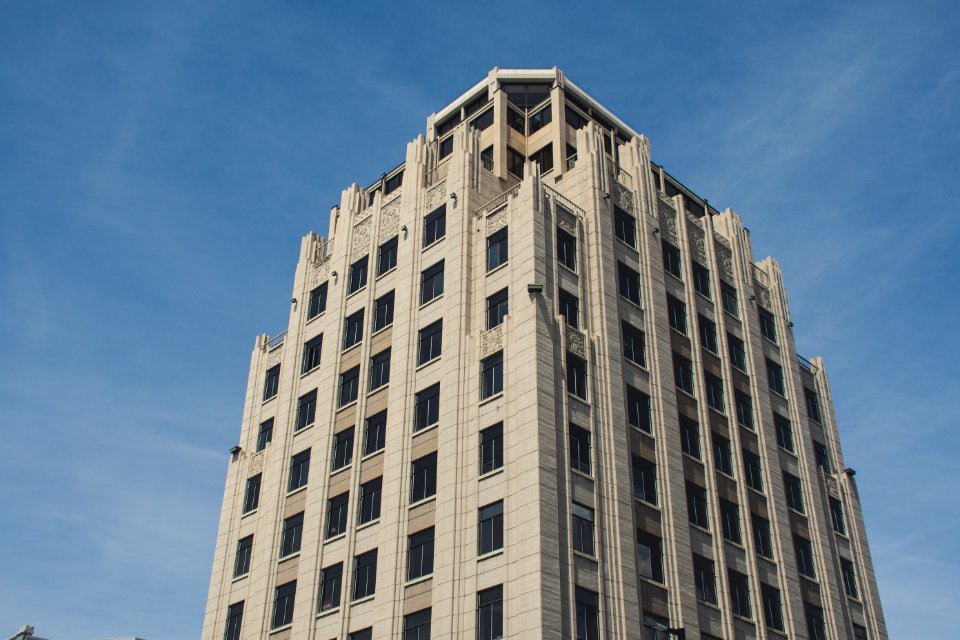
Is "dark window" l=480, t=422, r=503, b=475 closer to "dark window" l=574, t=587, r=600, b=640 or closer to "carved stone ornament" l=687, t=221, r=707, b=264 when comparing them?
"dark window" l=574, t=587, r=600, b=640

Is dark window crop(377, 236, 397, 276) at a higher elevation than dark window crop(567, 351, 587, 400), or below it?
higher

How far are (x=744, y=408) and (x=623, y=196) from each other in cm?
1405

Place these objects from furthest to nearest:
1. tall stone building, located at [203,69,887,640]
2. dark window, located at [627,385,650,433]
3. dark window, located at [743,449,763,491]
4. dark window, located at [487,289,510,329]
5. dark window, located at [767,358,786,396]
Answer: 1. dark window, located at [767,358,786,396]
2. dark window, located at [743,449,763,491]
3. dark window, located at [487,289,510,329]
4. dark window, located at [627,385,650,433]
5. tall stone building, located at [203,69,887,640]

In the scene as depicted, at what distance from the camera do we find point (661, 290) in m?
54.0

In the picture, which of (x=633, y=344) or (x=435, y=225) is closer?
(x=633, y=344)

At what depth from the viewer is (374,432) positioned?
166 ft

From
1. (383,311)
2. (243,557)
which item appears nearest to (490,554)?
(383,311)

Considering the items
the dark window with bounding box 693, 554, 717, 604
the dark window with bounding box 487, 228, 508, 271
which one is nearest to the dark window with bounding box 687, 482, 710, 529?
the dark window with bounding box 693, 554, 717, 604

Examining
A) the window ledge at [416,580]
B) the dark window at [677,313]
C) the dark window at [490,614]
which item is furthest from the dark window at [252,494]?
the dark window at [677,313]

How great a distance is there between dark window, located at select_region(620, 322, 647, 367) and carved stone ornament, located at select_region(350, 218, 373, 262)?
691 inches

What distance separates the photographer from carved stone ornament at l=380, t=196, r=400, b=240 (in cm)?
5812

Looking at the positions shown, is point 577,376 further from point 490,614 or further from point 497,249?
point 490,614

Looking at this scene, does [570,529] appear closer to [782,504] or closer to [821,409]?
[782,504]

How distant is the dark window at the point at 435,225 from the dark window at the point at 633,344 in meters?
11.6
